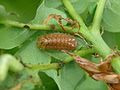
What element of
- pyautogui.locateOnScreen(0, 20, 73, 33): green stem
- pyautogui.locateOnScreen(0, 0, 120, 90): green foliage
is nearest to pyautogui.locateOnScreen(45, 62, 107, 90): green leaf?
pyautogui.locateOnScreen(0, 0, 120, 90): green foliage

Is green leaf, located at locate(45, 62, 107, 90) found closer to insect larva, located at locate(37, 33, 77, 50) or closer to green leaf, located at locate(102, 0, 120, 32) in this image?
insect larva, located at locate(37, 33, 77, 50)

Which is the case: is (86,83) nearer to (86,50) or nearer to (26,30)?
(86,50)

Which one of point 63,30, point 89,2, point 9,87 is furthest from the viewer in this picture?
point 89,2

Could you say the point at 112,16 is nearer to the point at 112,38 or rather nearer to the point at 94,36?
the point at 112,38

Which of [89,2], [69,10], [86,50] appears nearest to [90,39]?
[86,50]

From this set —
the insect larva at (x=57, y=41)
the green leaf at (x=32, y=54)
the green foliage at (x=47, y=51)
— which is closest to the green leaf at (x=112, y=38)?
the green foliage at (x=47, y=51)

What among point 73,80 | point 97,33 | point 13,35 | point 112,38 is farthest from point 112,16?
point 13,35

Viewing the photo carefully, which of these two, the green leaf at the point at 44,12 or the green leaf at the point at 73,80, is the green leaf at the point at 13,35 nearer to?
the green leaf at the point at 44,12
